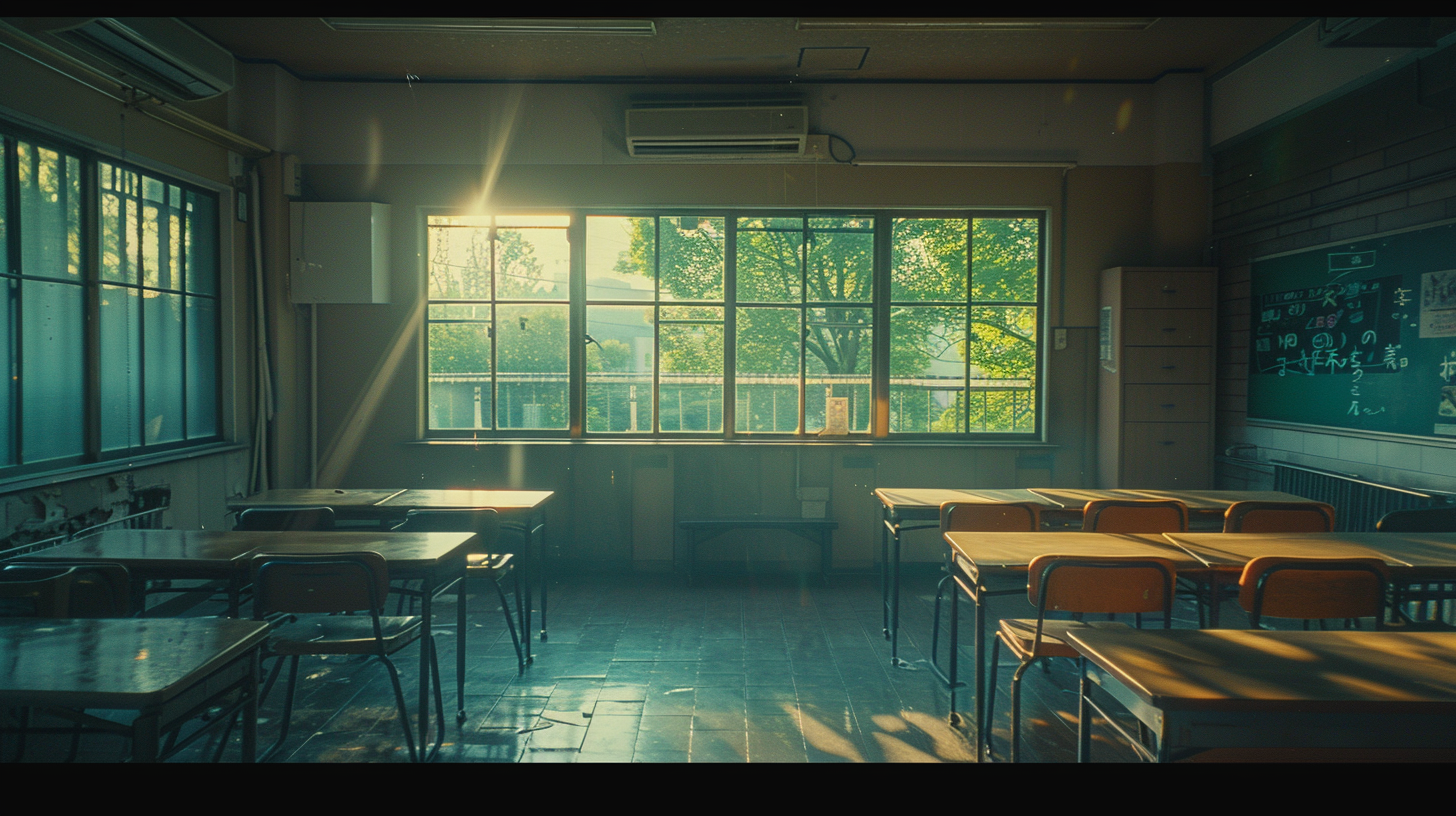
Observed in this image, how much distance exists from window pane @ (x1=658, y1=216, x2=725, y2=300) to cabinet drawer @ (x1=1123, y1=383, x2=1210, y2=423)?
9.69ft

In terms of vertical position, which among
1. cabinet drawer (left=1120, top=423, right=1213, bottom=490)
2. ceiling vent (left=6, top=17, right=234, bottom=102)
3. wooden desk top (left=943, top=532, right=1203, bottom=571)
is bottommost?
wooden desk top (left=943, top=532, right=1203, bottom=571)

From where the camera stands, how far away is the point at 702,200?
589cm

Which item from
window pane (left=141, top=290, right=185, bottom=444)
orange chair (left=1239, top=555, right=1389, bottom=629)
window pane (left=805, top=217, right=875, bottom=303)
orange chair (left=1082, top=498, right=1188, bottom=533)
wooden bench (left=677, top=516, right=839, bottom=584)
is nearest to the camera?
orange chair (left=1239, top=555, right=1389, bottom=629)

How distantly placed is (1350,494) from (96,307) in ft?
21.7

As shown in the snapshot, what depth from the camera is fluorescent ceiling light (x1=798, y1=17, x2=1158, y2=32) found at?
4547 mm

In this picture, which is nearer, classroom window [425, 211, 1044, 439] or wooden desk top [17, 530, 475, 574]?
wooden desk top [17, 530, 475, 574]

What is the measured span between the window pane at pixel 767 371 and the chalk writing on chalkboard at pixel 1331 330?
2.99m

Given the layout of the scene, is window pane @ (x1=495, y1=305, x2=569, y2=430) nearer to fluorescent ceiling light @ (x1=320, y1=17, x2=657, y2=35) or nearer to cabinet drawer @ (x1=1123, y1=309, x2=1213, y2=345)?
fluorescent ceiling light @ (x1=320, y1=17, x2=657, y2=35)

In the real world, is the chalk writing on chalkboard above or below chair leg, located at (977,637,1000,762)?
above

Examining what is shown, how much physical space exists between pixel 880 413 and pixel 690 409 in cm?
139

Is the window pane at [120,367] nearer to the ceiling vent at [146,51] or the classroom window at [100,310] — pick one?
the classroom window at [100,310]

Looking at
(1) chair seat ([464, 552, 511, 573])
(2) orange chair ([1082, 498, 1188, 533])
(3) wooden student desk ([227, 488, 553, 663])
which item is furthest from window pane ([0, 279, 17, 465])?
(2) orange chair ([1082, 498, 1188, 533])

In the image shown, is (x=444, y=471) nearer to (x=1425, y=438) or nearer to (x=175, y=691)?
(x=175, y=691)

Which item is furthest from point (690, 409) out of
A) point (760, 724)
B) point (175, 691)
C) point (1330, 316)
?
point (175, 691)
